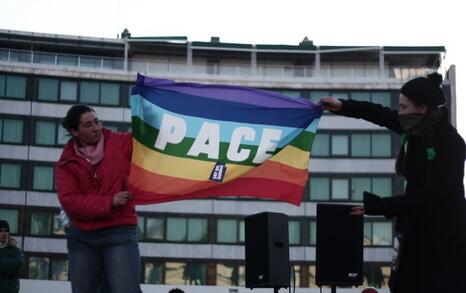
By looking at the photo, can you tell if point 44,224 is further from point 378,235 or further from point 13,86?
point 378,235

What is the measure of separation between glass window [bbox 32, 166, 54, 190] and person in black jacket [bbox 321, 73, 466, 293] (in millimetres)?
56737

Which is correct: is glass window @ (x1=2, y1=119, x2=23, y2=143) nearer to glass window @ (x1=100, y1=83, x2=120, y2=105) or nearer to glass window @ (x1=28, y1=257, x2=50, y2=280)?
glass window @ (x1=100, y1=83, x2=120, y2=105)

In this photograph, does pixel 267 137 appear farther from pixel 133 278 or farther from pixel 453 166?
pixel 453 166

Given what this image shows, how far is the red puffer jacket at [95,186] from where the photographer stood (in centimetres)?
692

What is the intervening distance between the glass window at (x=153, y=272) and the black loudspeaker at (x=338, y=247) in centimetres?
4745

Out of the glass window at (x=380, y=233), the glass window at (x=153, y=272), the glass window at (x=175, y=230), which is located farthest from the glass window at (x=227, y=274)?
the glass window at (x=380, y=233)

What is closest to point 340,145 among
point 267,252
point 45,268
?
point 45,268

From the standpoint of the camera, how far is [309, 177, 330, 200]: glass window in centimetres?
6303

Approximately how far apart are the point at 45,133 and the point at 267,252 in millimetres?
48644

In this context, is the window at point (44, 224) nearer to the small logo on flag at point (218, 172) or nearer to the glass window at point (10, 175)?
the glass window at point (10, 175)

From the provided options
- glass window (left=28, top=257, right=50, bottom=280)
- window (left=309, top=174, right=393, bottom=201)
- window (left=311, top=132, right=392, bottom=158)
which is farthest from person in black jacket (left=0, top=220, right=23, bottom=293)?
window (left=311, top=132, right=392, bottom=158)

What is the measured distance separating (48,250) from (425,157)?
56.4 m

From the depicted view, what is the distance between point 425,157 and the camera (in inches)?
225

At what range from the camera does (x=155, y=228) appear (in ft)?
202
